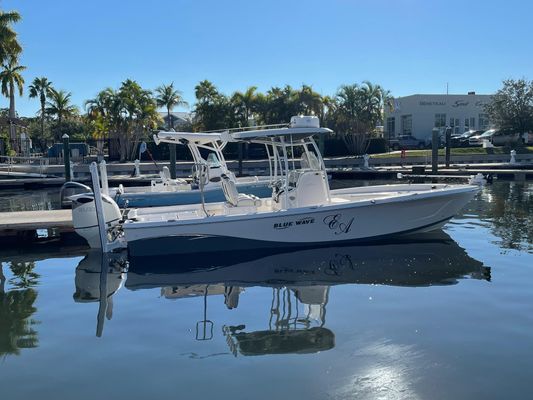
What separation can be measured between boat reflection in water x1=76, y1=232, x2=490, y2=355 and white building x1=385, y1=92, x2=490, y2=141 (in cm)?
4677

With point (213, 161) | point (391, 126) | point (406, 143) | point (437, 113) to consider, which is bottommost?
point (213, 161)

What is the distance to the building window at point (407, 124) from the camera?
5753 centimetres

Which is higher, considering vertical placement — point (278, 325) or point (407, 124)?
point (407, 124)

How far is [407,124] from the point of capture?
5812 cm

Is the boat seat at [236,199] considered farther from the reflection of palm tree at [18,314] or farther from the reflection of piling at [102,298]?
the reflection of palm tree at [18,314]

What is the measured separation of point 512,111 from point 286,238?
3879cm

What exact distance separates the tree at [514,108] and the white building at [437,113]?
11.2 metres

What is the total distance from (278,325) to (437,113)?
178ft

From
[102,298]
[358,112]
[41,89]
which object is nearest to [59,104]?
[41,89]

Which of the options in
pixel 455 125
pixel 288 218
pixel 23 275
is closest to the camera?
pixel 23 275

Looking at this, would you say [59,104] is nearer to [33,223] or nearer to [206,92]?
[206,92]

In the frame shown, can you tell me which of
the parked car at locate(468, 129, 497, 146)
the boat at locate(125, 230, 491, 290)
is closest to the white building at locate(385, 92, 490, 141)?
the parked car at locate(468, 129, 497, 146)

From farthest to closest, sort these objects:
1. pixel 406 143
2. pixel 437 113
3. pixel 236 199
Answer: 1. pixel 437 113
2. pixel 406 143
3. pixel 236 199

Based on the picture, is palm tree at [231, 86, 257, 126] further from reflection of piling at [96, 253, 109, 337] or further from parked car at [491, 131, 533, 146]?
reflection of piling at [96, 253, 109, 337]
